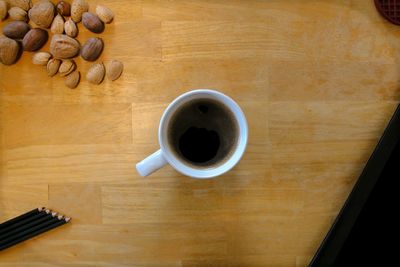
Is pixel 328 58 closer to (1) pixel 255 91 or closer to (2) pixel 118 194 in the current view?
(1) pixel 255 91

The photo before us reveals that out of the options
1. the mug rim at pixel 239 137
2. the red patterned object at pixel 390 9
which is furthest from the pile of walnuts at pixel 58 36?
the red patterned object at pixel 390 9

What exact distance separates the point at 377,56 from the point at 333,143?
129 millimetres

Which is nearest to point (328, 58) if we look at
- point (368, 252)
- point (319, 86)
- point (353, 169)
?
point (319, 86)

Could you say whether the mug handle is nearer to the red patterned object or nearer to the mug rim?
the mug rim

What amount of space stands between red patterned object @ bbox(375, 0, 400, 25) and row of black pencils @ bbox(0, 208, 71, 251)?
1.62ft

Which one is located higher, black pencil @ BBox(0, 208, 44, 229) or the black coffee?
the black coffee

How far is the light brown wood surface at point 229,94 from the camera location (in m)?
0.54

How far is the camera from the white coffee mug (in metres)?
0.46

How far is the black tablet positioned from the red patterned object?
0.39 ft

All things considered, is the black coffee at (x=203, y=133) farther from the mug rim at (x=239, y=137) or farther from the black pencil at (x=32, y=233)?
the black pencil at (x=32, y=233)

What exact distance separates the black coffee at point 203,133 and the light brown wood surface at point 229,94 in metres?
0.07

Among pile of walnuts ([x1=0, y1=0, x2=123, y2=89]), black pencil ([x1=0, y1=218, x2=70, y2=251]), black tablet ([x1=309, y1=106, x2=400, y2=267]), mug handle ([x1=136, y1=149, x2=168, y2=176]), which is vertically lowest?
black pencil ([x1=0, y1=218, x2=70, y2=251])

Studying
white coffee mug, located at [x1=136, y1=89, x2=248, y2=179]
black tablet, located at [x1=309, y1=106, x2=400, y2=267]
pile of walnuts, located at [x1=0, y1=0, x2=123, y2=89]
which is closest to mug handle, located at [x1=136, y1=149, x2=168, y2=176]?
white coffee mug, located at [x1=136, y1=89, x2=248, y2=179]

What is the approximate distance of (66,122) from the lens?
538mm
